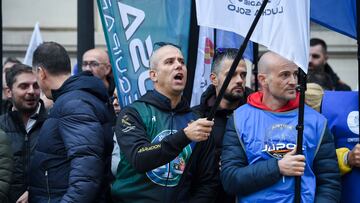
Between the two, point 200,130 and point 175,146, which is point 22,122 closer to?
point 175,146

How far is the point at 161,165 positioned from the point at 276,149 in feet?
2.30

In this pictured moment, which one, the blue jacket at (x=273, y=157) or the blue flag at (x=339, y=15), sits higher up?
the blue flag at (x=339, y=15)

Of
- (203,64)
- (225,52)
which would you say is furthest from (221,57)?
(203,64)

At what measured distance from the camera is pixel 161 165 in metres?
5.63


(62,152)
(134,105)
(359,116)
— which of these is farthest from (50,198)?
→ (359,116)

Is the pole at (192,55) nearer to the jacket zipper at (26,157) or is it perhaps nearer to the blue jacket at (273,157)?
the jacket zipper at (26,157)

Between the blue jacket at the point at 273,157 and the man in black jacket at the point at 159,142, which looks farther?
the man in black jacket at the point at 159,142

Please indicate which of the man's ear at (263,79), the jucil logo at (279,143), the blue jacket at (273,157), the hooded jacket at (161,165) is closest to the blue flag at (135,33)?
the hooded jacket at (161,165)

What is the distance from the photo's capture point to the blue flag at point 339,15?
6453 mm

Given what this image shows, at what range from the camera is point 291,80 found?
5852 mm

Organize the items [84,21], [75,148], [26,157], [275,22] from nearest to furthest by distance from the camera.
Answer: [275,22] → [75,148] → [26,157] → [84,21]

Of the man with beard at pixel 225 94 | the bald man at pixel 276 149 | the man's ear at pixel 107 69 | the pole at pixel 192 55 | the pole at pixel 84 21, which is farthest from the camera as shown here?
the man's ear at pixel 107 69

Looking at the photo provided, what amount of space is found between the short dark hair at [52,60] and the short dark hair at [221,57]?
42.1 inches

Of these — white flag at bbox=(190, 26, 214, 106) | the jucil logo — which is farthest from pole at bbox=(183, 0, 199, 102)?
the jucil logo
